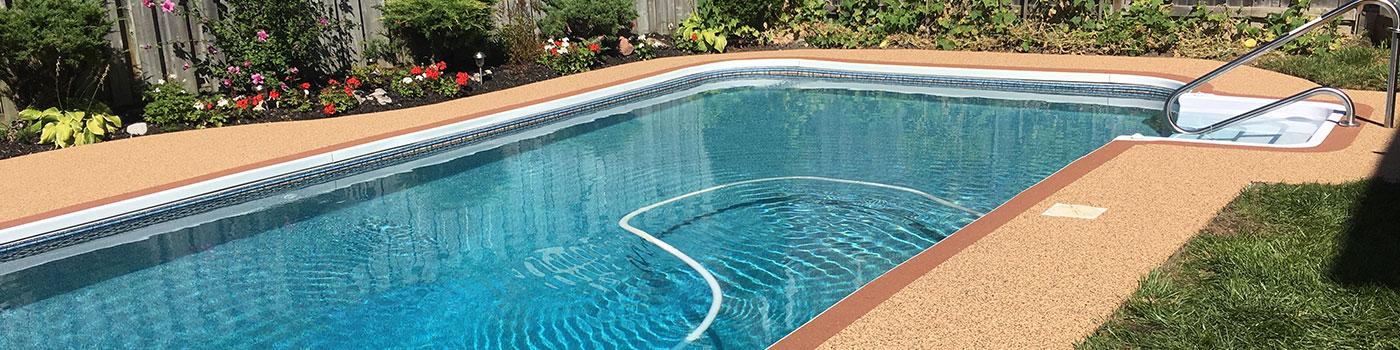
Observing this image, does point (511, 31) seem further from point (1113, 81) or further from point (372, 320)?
point (372, 320)

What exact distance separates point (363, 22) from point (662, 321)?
7338 millimetres

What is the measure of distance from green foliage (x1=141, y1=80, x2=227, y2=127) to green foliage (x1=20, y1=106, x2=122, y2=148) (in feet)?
1.64

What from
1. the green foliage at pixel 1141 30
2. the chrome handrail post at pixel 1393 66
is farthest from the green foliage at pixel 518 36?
the chrome handrail post at pixel 1393 66

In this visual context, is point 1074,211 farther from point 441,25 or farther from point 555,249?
point 441,25

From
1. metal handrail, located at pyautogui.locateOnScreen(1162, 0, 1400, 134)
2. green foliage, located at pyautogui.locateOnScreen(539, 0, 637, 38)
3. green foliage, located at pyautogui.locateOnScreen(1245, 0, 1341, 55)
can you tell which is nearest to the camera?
metal handrail, located at pyautogui.locateOnScreen(1162, 0, 1400, 134)

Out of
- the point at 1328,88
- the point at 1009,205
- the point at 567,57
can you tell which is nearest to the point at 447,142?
the point at 567,57

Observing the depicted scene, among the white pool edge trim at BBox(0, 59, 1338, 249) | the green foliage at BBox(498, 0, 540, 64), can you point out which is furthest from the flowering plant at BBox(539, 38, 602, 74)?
the white pool edge trim at BBox(0, 59, 1338, 249)

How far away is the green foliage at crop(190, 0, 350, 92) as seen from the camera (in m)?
9.92

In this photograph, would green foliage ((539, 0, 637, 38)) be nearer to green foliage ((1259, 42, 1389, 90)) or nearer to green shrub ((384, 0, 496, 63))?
green shrub ((384, 0, 496, 63))

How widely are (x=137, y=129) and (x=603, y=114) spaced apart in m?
4.05

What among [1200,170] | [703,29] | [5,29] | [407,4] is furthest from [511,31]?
[1200,170]

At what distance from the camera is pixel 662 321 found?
5.14 meters

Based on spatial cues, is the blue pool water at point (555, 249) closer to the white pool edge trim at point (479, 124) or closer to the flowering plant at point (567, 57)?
the white pool edge trim at point (479, 124)

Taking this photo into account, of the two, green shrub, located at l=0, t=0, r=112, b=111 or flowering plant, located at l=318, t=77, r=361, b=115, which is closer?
green shrub, located at l=0, t=0, r=112, b=111
